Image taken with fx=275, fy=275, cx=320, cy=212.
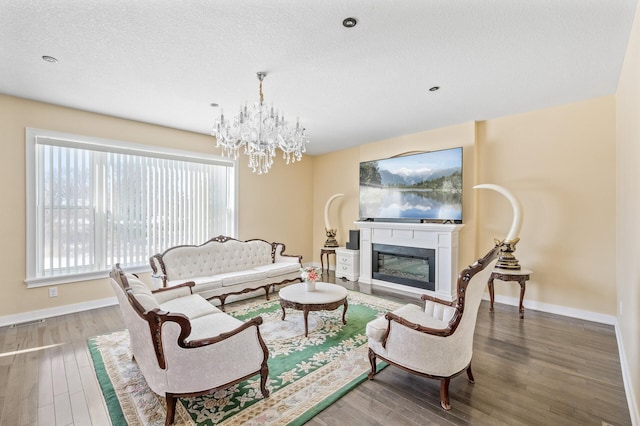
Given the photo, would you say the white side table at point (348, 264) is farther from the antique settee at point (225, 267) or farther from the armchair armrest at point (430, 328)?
the armchair armrest at point (430, 328)

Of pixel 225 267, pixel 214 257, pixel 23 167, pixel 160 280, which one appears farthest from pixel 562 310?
pixel 23 167

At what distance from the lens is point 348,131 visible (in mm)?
5219

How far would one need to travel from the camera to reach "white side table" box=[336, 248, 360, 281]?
19.2ft

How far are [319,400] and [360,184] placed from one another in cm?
449

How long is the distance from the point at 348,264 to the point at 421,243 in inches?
66.5

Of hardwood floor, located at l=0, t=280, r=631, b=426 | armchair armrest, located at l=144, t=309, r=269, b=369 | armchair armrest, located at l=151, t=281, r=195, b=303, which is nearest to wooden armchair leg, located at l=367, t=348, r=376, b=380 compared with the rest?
hardwood floor, located at l=0, t=280, r=631, b=426

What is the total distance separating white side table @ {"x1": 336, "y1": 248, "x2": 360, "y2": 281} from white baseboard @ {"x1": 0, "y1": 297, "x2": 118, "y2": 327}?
408 centimetres

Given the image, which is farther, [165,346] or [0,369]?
[0,369]

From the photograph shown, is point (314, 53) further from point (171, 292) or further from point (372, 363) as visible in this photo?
point (171, 292)

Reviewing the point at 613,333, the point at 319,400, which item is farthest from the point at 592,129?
the point at 319,400

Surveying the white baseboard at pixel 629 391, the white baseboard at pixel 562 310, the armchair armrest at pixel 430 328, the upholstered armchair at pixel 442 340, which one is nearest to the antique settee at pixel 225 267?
the upholstered armchair at pixel 442 340

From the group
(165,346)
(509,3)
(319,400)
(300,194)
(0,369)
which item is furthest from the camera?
(300,194)

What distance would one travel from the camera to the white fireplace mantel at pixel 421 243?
455 centimetres

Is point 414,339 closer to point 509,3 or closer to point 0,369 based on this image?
point 509,3
